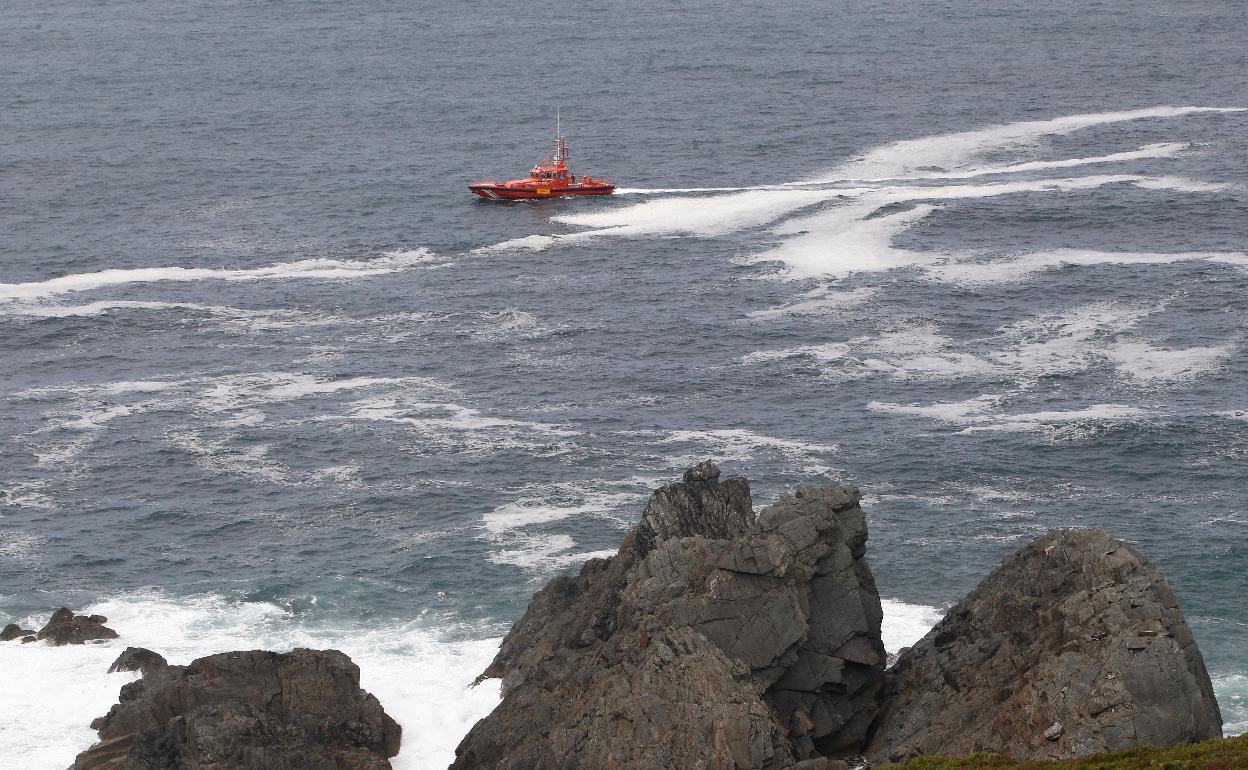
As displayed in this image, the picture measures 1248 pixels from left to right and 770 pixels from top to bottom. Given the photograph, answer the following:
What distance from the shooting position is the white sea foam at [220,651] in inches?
3590

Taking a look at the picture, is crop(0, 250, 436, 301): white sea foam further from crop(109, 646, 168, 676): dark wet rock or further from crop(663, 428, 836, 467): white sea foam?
crop(109, 646, 168, 676): dark wet rock

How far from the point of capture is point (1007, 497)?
4875 inches

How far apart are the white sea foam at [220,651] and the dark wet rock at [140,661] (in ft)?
1.92

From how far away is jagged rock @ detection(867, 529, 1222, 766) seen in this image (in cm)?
7212

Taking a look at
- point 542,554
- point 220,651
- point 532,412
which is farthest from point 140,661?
point 532,412

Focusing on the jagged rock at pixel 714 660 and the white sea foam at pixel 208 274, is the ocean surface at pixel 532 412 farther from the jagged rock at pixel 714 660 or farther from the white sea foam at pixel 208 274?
the jagged rock at pixel 714 660

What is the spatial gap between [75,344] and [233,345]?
48.4 ft

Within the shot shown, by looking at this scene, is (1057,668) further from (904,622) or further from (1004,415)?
(1004,415)

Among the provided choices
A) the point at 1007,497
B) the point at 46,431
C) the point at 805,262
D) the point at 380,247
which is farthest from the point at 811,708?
the point at 380,247

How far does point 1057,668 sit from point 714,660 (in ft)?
48.5

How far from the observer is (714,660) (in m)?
79.1

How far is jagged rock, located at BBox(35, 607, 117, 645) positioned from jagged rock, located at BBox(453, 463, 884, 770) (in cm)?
2882

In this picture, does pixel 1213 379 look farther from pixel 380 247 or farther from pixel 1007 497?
pixel 380 247

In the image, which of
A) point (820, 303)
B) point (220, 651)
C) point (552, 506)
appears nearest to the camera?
point (220, 651)
